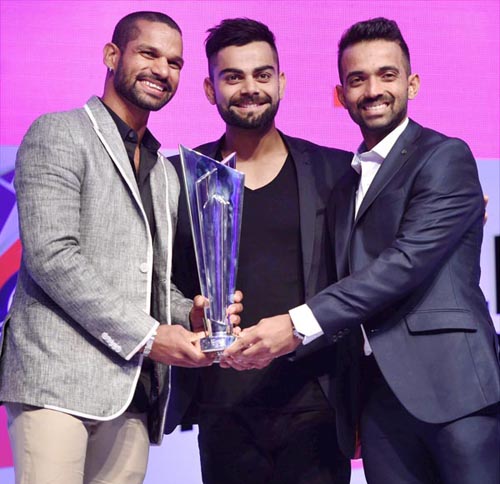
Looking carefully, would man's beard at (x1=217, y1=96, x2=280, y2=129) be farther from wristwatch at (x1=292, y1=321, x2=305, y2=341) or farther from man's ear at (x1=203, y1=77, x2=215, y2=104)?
wristwatch at (x1=292, y1=321, x2=305, y2=341)

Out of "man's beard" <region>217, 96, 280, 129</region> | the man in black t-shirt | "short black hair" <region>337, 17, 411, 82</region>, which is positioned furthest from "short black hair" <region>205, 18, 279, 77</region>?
"short black hair" <region>337, 17, 411, 82</region>

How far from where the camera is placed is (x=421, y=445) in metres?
2.29

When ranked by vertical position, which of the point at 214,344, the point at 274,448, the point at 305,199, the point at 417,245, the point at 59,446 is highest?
the point at 305,199

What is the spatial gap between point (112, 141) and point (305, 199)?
65 cm

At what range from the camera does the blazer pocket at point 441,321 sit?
7.25 ft

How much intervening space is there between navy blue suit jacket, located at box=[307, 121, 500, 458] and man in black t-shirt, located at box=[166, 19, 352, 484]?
0.98 feet

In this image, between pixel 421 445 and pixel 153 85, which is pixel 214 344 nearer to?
pixel 421 445

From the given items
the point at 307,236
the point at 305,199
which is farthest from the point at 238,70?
the point at 307,236

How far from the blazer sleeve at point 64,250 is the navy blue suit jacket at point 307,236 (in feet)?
1.68

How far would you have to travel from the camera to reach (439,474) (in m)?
2.29

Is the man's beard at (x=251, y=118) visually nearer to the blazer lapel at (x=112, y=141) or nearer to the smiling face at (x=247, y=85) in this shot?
the smiling face at (x=247, y=85)

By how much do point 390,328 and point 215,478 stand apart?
0.75 meters

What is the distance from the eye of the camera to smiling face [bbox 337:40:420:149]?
2.49 metres

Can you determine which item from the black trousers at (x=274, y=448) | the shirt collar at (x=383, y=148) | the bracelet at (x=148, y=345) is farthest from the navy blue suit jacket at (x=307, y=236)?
the bracelet at (x=148, y=345)
